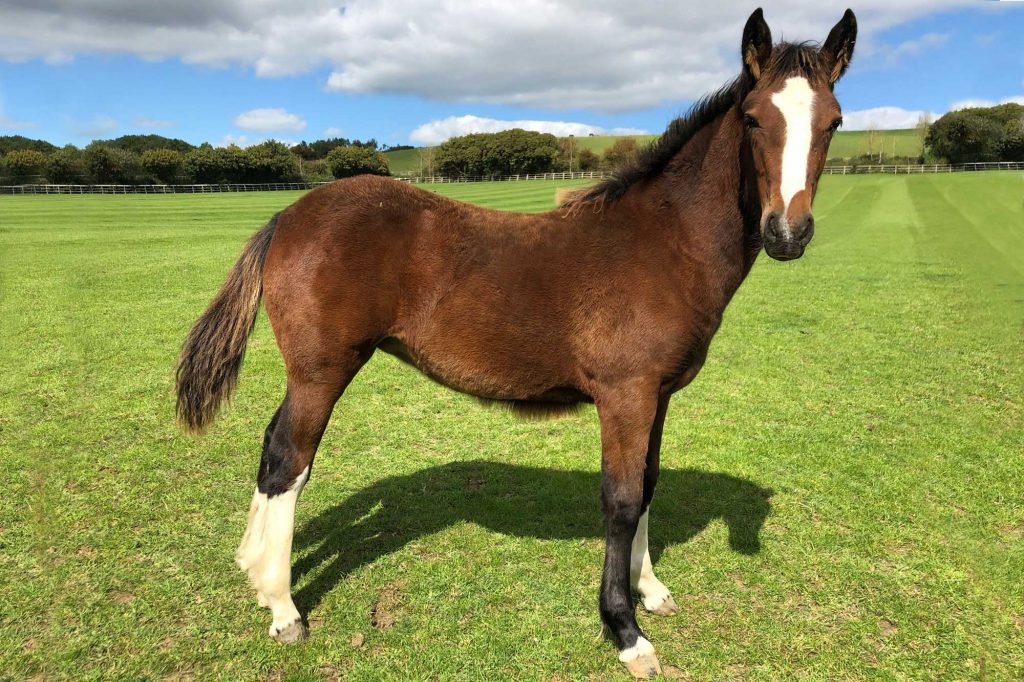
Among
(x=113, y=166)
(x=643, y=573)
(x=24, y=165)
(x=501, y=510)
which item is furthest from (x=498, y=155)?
(x=643, y=573)

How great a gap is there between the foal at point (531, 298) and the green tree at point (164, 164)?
248 ft

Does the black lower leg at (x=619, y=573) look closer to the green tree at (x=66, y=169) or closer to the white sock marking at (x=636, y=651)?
the white sock marking at (x=636, y=651)

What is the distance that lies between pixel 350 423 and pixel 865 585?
14.9 feet

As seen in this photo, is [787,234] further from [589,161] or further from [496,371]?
[589,161]

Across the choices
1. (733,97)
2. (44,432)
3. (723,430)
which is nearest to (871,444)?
(723,430)

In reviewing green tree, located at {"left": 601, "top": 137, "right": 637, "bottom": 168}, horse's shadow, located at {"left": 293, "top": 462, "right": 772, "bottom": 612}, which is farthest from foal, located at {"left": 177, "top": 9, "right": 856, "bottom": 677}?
horse's shadow, located at {"left": 293, "top": 462, "right": 772, "bottom": 612}

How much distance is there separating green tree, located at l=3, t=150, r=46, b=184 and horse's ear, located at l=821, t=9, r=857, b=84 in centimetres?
7833

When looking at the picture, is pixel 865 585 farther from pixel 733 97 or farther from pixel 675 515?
pixel 733 97

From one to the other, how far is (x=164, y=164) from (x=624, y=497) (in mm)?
77208

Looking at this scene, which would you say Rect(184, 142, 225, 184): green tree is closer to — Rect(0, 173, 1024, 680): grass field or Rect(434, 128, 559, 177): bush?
Rect(434, 128, 559, 177): bush

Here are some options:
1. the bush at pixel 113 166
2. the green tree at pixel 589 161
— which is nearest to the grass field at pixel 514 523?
the green tree at pixel 589 161

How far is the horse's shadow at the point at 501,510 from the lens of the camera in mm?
4047

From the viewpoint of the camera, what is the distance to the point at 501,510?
14.7 feet

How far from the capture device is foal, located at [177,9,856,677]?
3025 millimetres
